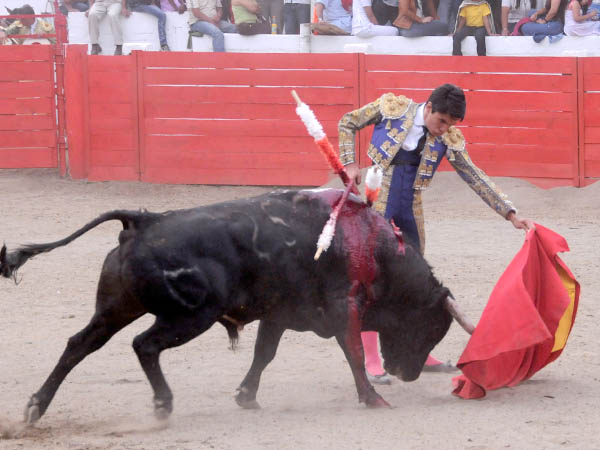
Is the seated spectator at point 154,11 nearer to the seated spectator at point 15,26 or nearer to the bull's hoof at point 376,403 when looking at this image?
the seated spectator at point 15,26

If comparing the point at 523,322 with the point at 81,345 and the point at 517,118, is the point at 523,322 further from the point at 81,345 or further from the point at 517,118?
the point at 517,118

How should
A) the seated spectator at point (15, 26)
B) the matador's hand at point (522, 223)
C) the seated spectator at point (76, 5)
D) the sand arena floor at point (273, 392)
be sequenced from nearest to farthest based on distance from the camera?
the sand arena floor at point (273, 392)
the matador's hand at point (522, 223)
the seated spectator at point (15, 26)
the seated spectator at point (76, 5)

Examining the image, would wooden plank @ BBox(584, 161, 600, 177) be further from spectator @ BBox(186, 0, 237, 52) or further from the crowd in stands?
spectator @ BBox(186, 0, 237, 52)

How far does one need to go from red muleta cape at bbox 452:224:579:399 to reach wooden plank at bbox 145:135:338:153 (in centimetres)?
558

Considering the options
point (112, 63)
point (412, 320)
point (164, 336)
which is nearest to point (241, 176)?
point (112, 63)

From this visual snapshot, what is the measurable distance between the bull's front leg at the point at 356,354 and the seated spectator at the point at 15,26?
8.26 m

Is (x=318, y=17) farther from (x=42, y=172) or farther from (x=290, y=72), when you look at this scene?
(x=42, y=172)

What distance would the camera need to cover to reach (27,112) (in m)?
10.2

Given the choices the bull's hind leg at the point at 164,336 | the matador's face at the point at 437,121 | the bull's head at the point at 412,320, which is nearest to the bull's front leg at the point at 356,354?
the bull's head at the point at 412,320

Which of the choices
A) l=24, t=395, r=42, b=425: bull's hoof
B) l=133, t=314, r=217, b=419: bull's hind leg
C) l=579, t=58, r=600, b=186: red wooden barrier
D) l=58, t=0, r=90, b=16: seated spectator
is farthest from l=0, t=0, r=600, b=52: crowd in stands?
l=24, t=395, r=42, b=425: bull's hoof

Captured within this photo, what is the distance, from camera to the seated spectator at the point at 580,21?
1004 centimetres

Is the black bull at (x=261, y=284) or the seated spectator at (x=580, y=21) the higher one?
the seated spectator at (x=580, y=21)

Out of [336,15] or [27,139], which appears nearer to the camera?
[27,139]

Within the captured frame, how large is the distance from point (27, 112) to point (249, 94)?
2175mm
